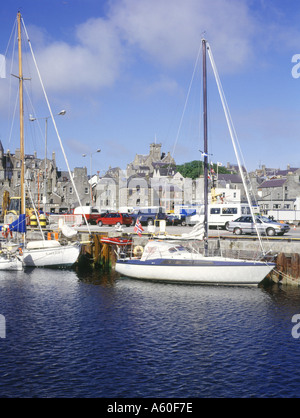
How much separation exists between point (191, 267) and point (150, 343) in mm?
11098

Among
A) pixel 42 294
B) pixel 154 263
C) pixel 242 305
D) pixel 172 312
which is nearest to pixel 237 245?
pixel 154 263

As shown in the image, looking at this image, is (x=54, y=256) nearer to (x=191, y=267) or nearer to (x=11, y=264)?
(x=11, y=264)

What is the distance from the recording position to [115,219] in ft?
179

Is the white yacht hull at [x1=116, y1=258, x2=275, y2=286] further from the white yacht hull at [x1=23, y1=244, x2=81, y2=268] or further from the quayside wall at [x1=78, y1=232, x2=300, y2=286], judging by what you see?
the white yacht hull at [x1=23, y1=244, x2=81, y2=268]

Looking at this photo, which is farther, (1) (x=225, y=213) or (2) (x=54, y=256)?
(1) (x=225, y=213)

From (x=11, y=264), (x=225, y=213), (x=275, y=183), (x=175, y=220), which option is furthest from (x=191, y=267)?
(x=275, y=183)

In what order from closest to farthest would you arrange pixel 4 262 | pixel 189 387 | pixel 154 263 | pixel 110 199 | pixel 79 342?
pixel 189 387 → pixel 79 342 → pixel 154 263 → pixel 4 262 → pixel 110 199

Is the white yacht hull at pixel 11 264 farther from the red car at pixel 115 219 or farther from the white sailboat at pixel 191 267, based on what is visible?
the red car at pixel 115 219

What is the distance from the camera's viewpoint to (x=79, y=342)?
1784 centimetres

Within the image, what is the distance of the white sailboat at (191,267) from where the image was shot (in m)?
27.6

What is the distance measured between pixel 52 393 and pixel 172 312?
967cm

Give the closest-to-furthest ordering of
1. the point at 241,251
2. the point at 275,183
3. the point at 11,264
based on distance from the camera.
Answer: the point at 241,251
the point at 11,264
the point at 275,183

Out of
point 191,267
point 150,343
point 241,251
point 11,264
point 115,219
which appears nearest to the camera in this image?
point 150,343
